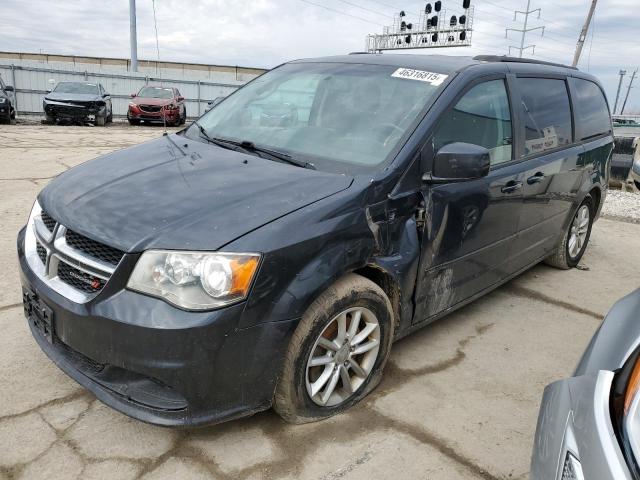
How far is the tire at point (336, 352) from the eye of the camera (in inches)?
90.4

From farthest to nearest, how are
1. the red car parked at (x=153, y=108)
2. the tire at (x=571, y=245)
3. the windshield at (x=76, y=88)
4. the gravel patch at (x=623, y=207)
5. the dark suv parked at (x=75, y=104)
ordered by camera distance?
1. the red car parked at (x=153, y=108)
2. the windshield at (x=76, y=88)
3. the dark suv parked at (x=75, y=104)
4. the gravel patch at (x=623, y=207)
5. the tire at (x=571, y=245)

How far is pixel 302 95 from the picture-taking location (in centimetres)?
339

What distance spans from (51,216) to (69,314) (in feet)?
1.84

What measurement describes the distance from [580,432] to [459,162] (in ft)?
5.15

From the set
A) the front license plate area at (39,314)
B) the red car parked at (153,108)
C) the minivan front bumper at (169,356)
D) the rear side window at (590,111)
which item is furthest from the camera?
the red car parked at (153,108)

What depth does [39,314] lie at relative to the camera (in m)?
2.44

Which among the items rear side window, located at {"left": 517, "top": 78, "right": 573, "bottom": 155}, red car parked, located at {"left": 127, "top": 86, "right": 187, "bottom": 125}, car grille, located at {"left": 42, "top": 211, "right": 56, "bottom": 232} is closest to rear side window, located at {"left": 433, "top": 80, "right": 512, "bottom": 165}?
rear side window, located at {"left": 517, "top": 78, "right": 573, "bottom": 155}

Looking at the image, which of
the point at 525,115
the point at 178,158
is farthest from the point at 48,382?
the point at 525,115

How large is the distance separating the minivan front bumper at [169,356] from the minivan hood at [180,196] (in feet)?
0.88

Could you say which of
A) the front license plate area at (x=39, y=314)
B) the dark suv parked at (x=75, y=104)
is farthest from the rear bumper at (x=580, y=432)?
the dark suv parked at (x=75, y=104)

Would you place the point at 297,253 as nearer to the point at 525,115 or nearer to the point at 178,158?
the point at 178,158

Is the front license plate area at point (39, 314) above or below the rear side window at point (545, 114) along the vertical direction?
below

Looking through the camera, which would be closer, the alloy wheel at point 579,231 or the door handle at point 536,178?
the door handle at point 536,178

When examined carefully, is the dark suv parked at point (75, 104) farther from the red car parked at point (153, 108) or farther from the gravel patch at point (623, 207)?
the gravel patch at point (623, 207)
